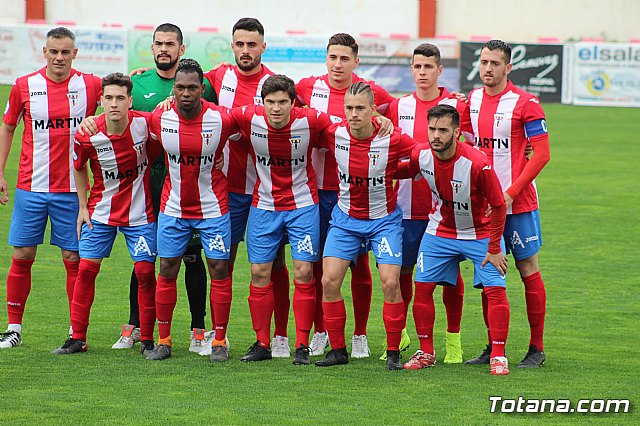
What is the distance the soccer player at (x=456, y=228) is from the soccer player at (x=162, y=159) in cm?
145

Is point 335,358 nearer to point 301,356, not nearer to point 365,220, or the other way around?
point 301,356

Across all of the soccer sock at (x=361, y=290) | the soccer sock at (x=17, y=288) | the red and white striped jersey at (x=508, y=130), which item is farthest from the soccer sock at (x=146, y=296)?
the red and white striped jersey at (x=508, y=130)

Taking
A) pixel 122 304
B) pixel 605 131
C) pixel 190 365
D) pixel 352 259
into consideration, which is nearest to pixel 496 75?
pixel 352 259

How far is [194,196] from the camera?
261 inches

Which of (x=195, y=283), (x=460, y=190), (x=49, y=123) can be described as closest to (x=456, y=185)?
(x=460, y=190)

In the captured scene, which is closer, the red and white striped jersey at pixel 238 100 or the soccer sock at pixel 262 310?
the soccer sock at pixel 262 310

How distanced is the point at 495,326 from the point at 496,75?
152 centimetres

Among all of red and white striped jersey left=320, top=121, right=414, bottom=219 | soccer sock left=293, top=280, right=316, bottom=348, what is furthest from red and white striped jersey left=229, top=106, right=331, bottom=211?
soccer sock left=293, top=280, right=316, bottom=348

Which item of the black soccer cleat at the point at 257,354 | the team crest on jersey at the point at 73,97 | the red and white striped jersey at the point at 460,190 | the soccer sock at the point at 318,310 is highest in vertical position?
the team crest on jersey at the point at 73,97

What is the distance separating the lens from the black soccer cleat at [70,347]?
22.3 feet

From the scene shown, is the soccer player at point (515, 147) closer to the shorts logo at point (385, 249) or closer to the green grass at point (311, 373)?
the green grass at point (311, 373)

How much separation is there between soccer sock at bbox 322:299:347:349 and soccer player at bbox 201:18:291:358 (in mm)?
410

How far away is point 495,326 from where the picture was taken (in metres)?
6.46

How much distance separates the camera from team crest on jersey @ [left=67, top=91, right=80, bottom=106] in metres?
7.07
